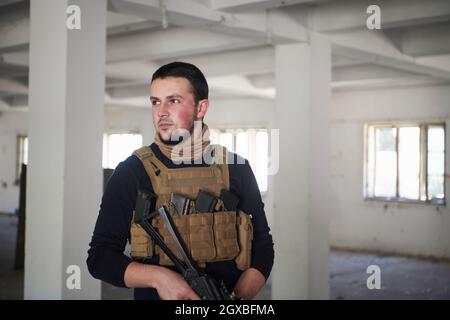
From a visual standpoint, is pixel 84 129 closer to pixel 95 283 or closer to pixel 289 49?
pixel 95 283

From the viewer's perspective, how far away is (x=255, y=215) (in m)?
1.61

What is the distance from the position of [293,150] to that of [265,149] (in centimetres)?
463

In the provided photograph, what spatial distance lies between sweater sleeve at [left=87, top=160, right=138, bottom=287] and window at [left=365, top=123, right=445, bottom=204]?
22.5 ft

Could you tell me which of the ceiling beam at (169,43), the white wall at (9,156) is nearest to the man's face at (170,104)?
the ceiling beam at (169,43)

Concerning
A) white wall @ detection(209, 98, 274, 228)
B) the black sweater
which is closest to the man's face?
the black sweater

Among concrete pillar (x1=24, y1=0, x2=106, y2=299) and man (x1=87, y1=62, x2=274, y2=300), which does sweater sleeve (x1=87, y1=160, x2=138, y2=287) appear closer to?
man (x1=87, y1=62, x2=274, y2=300)

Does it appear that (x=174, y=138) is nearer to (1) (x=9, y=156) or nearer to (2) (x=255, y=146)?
(2) (x=255, y=146)

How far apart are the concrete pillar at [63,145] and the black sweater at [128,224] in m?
1.30

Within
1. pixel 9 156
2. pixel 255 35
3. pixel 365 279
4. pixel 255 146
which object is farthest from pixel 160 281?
pixel 9 156

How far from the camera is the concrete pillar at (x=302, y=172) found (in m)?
4.32

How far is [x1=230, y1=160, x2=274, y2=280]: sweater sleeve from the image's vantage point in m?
1.58

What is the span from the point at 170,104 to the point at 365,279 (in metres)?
5.30

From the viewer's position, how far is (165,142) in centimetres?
148
